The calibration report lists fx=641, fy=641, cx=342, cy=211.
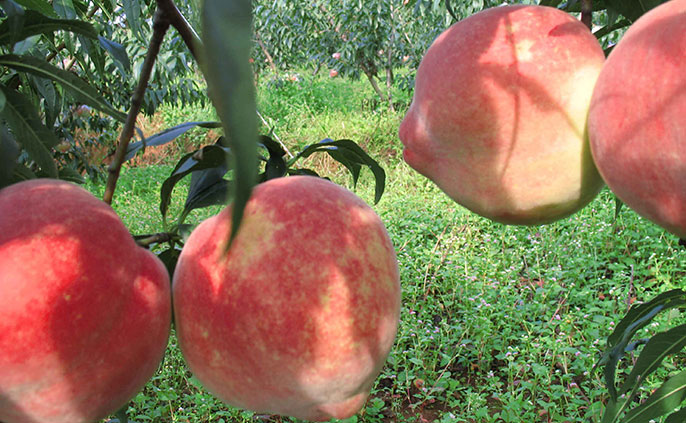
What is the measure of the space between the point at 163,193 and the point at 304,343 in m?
0.32

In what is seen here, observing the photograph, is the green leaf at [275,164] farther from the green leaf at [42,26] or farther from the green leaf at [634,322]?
the green leaf at [634,322]

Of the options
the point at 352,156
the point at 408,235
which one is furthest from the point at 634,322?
the point at 408,235

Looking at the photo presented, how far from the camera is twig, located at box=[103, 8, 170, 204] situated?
476 millimetres

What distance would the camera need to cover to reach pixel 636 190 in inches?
16.1

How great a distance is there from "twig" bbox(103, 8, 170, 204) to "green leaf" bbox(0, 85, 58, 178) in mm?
120

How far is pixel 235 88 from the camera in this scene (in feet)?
0.52

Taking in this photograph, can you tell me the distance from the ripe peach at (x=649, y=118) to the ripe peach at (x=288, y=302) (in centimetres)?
20

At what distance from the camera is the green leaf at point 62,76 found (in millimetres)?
601

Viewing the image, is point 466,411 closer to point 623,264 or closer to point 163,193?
point 623,264

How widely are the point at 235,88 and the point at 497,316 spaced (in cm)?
269

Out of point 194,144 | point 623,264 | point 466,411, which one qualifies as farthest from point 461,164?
point 194,144

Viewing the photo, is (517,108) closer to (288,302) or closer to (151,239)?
(288,302)

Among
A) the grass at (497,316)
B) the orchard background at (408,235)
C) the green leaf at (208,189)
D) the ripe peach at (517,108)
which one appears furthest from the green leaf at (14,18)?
the grass at (497,316)

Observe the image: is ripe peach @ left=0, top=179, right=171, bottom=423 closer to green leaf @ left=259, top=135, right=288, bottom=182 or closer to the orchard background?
the orchard background
